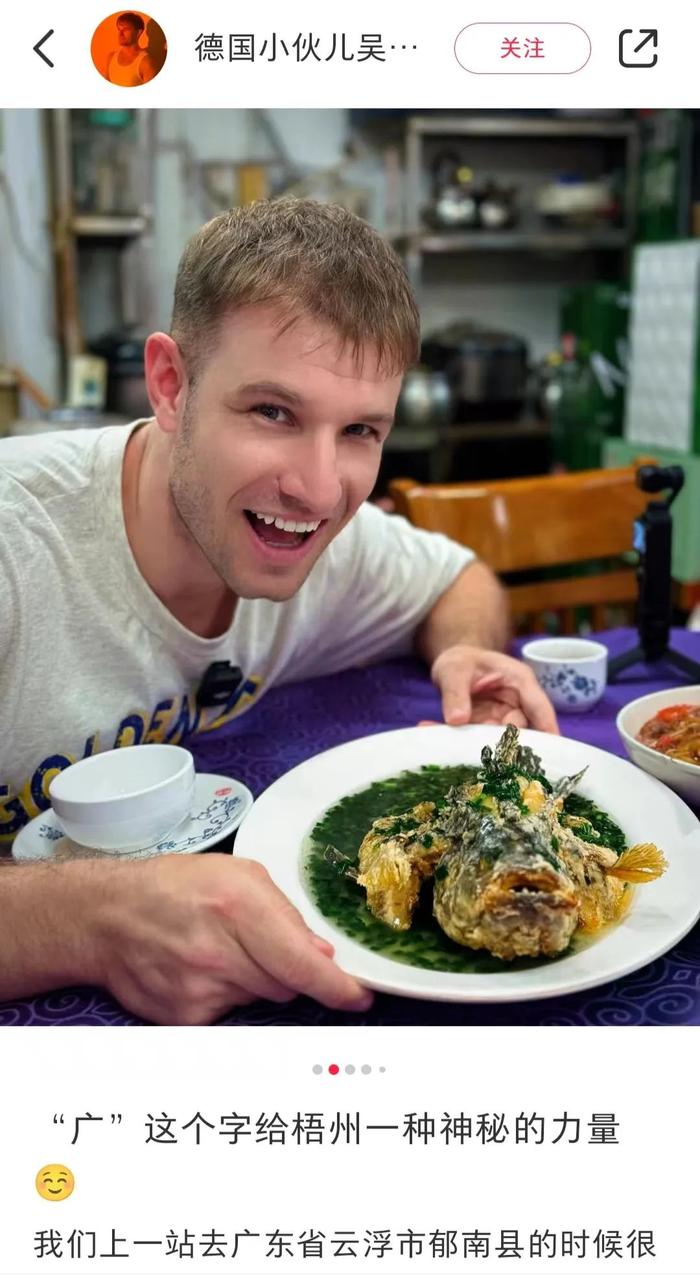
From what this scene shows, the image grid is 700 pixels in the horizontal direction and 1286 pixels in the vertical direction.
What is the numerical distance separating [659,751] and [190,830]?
0.32m

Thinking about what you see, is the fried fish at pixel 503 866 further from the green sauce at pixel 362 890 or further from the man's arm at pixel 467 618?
the man's arm at pixel 467 618

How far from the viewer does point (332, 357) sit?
0.70 m

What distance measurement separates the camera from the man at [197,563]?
0.54 m

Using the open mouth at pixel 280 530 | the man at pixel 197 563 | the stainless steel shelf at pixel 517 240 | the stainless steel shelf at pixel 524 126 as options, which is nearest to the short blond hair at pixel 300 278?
the man at pixel 197 563

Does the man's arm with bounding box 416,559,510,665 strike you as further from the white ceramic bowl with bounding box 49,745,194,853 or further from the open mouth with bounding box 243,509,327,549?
the white ceramic bowl with bounding box 49,745,194,853

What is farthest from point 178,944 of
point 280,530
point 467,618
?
point 467,618

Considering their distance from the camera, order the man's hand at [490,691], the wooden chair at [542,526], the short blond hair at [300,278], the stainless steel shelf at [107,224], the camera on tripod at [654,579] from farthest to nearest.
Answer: the stainless steel shelf at [107,224], the wooden chair at [542,526], the camera on tripod at [654,579], the man's hand at [490,691], the short blond hair at [300,278]

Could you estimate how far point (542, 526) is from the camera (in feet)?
4.59

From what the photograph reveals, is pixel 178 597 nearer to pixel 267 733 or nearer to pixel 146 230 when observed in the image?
pixel 267 733
